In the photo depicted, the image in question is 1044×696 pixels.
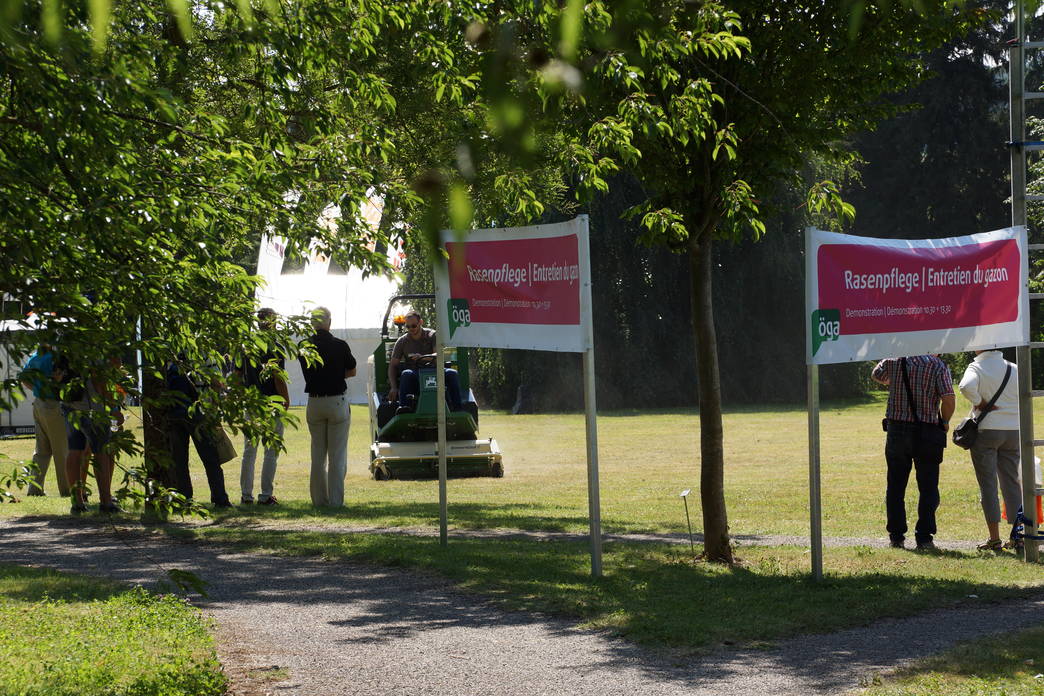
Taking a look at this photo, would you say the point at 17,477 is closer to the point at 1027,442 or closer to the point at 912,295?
the point at 912,295

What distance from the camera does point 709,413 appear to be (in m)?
9.30

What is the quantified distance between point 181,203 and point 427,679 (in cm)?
241

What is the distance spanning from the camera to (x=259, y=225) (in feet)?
23.0

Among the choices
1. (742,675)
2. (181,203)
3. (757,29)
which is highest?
(757,29)

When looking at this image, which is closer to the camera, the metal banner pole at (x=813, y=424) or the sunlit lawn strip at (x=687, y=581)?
the sunlit lawn strip at (x=687, y=581)

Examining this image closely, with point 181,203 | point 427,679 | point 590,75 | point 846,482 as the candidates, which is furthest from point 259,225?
point 846,482

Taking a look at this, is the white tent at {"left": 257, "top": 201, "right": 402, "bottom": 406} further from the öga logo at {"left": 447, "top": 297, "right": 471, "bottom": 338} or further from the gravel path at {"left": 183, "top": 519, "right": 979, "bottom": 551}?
the öga logo at {"left": 447, "top": 297, "right": 471, "bottom": 338}

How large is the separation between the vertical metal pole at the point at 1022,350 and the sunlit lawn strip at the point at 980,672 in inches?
112

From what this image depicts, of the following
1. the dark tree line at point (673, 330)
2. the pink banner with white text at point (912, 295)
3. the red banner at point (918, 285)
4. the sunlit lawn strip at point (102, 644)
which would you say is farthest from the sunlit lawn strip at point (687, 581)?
the dark tree line at point (673, 330)

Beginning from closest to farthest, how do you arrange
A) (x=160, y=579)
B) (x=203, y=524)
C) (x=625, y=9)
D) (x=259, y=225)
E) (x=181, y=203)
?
(x=625, y=9)
(x=181, y=203)
(x=259, y=225)
(x=160, y=579)
(x=203, y=524)

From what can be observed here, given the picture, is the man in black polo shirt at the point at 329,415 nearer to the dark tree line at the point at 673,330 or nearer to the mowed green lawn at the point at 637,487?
the mowed green lawn at the point at 637,487

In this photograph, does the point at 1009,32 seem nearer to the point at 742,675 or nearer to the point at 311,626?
the point at 742,675

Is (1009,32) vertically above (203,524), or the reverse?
(1009,32)

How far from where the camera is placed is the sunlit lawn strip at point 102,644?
555cm
